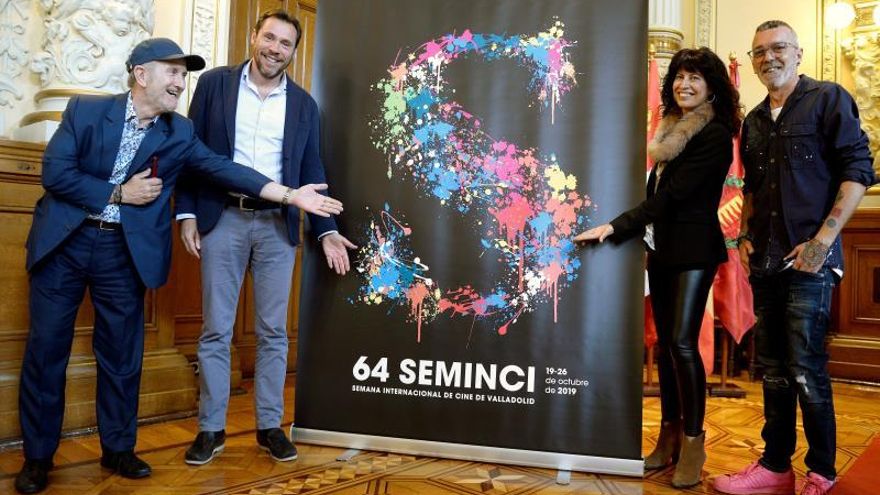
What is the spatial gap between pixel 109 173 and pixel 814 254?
207 cm

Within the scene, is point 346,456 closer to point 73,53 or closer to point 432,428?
point 432,428

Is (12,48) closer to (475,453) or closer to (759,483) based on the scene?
(475,453)

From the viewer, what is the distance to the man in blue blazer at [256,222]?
2.16 m

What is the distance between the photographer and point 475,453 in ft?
7.11

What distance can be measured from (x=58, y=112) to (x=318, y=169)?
1.08 m

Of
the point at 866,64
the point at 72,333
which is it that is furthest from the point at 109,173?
the point at 866,64

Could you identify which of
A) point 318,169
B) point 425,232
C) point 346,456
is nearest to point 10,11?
point 318,169

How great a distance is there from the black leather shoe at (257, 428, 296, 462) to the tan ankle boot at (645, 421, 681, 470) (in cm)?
121

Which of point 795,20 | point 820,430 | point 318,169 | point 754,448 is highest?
point 795,20

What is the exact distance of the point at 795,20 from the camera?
15.7 ft

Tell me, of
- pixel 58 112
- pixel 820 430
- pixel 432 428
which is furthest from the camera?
pixel 58 112

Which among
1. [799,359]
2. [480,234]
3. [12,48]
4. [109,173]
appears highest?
[12,48]

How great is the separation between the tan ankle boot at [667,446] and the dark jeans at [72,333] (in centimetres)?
172

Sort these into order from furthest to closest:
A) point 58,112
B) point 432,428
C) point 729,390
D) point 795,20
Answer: point 795,20
point 729,390
point 58,112
point 432,428
